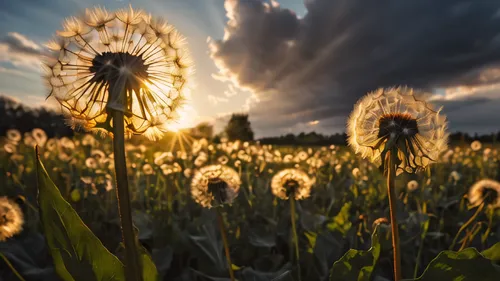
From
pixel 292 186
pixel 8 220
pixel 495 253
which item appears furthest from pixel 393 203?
pixel 8 220

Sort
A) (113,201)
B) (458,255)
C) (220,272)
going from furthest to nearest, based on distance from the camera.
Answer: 1. (113,201)
2. (220,272)
3. (458,255)

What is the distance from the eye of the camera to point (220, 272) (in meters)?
2.63

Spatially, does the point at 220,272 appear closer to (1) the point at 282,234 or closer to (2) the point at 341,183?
(1) the point at 282,234

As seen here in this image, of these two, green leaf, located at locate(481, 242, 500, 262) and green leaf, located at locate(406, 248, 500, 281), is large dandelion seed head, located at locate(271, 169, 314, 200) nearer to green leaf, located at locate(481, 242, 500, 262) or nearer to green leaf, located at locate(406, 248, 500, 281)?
green leaf, located at locate(481, 242, 500, 262)

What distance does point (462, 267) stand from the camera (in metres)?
1.26

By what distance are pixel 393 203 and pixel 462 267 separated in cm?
35

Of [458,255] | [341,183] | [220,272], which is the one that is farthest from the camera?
[341,183]

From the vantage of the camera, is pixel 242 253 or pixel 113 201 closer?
pixel 242 253

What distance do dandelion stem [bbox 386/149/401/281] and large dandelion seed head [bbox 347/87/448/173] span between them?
4 cm

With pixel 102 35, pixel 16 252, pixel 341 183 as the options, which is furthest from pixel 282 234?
pixel 341 183

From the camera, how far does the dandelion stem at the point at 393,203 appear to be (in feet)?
3.96

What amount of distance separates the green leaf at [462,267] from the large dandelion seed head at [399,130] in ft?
1.07

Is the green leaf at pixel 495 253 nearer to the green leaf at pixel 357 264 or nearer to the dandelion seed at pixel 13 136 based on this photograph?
the green leaf at pixel 357 264

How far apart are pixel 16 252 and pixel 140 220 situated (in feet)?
3.05
